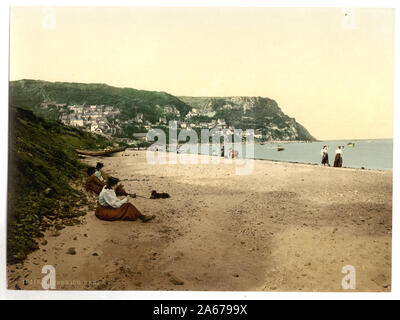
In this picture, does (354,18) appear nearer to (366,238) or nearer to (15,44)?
(366,238)

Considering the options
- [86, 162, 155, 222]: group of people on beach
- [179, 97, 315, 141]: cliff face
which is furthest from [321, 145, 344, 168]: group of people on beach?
[86, 162, 155, 222]: group of people on beach

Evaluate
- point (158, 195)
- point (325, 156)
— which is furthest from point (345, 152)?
point (158, 195)

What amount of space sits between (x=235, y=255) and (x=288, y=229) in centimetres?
103

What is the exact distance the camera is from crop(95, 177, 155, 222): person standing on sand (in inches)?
215

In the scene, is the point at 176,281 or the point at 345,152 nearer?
the point at 176,281

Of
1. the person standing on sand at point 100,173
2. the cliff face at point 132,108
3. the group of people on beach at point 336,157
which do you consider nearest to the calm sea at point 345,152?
the group of people on beach at point 336,157

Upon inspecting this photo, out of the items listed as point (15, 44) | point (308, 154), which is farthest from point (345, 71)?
point (15, 44)

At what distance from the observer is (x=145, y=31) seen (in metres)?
5.79

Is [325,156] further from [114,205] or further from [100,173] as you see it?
[100,173]

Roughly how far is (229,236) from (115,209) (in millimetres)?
2024

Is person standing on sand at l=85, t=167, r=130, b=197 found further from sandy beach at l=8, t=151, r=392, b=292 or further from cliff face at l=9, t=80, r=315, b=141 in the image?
cliff face at l=9, t=80, r=315, b=141

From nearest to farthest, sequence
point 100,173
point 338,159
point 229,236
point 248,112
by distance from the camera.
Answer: point 229,236 < point 248,112 < point 100,173 < point 338,159

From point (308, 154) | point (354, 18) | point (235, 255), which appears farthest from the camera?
point (308, 154)

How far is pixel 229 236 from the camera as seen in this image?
5461 millimetres
